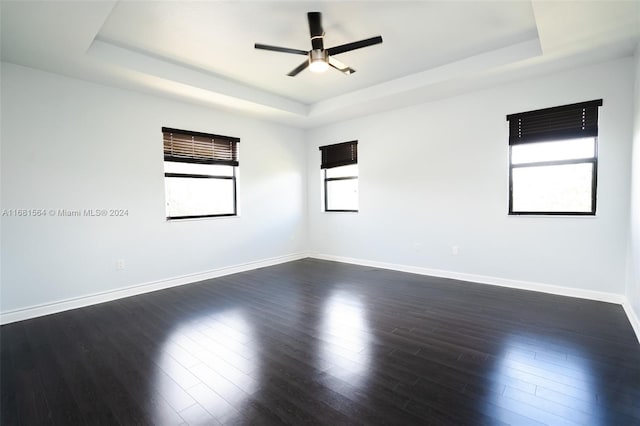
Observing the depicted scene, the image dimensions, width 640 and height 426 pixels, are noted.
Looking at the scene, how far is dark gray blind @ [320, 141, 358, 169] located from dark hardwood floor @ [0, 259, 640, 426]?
9.50 ft

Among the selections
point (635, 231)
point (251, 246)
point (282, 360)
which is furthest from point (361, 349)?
point (251, 246)

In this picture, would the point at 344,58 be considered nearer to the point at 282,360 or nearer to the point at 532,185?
the point at 532,185

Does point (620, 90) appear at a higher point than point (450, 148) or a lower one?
higher

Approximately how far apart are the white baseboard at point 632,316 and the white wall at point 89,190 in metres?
4.98

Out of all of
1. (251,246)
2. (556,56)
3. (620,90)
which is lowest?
(251,246)

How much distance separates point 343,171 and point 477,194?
2.52 meters

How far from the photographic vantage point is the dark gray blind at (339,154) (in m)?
5.79

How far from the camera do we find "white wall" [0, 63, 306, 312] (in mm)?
3277

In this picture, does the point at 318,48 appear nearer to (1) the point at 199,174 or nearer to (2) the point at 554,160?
(1) the point at 199,174

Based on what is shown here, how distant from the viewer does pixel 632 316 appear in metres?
2.89

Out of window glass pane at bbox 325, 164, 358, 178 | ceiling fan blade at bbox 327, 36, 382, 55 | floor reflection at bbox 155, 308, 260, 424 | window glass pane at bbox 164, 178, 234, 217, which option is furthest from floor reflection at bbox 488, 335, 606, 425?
window glass pane at bbox 164, 178, 234, 217

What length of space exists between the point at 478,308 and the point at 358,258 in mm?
2651

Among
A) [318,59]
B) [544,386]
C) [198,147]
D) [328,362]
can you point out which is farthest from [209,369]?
[198,147]

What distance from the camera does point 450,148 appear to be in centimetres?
459
